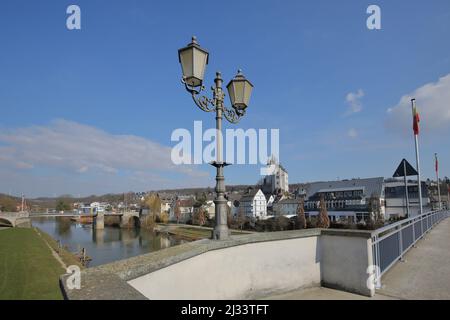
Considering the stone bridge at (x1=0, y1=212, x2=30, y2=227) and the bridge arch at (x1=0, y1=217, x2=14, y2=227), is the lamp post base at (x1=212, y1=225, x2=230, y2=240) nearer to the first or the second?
the stone bridge at (x1=0, y1=212, x2=30, y2=227)

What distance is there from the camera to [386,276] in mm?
5816

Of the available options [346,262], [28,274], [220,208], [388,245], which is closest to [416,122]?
[388,245]

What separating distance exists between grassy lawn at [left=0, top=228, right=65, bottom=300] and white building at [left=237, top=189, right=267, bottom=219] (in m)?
59.5

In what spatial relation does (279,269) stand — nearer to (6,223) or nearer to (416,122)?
(416,122)

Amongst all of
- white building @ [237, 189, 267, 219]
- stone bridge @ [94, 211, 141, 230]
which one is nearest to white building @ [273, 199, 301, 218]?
white building @ [237, 189, 267, 219]

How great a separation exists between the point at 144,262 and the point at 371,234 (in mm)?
3794

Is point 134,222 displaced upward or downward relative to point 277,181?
downward

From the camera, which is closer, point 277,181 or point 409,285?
point 409,285

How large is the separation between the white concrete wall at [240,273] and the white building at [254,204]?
78264mm

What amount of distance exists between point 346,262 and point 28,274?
2206cm

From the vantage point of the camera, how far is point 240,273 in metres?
4.47

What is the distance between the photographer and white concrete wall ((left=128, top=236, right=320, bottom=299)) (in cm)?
345

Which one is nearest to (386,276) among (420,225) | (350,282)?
(350,282)
